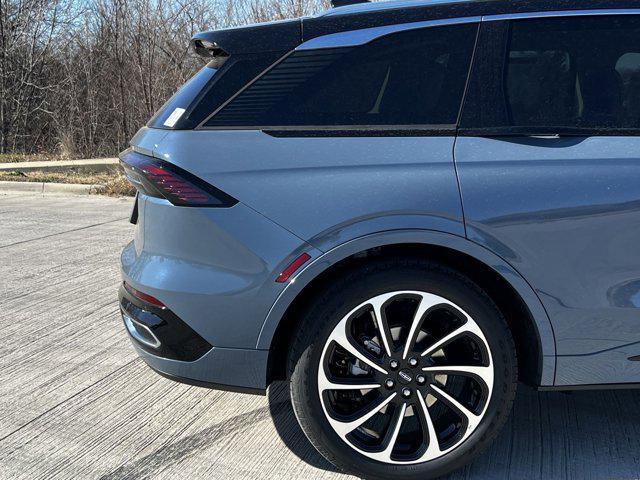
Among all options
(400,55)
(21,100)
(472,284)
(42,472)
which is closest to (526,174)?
(472,284)

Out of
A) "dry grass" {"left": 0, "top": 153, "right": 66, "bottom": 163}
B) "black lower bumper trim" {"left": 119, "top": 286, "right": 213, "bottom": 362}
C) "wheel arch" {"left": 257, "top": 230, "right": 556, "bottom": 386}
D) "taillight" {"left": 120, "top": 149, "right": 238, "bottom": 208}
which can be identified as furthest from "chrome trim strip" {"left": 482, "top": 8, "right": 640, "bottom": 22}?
"dry grass" {"left": 0, "top": 153, "right": 66, "bottom": 163}

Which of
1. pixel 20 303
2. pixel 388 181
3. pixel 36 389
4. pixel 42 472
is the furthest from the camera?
pixel 20 303

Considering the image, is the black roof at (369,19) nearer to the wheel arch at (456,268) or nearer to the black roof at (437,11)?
the black roof at (437,11)

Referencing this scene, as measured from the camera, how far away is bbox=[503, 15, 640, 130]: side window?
264 centimetres

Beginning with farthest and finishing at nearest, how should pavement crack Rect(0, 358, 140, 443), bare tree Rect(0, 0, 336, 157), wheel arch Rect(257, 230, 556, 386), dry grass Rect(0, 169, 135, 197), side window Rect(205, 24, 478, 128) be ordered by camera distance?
1. bare tree Rect(0, 0, 336, 157)
2. dry grass Rect(0, 169, 135, 197)
3. pavement crack Rect(0, 358, 140, 443)
4. side window Rect(205, 24, 478, 128)
5. wheel arch Rect(257, 230, 556, 386)

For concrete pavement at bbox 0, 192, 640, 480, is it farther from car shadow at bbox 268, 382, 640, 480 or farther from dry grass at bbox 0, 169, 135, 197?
dry grass at bbox 0, 169, 135, 197

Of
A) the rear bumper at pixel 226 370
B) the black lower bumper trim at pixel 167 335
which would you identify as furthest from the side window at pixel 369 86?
the rear bumper at pixel 226 370

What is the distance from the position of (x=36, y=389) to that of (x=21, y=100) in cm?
1401

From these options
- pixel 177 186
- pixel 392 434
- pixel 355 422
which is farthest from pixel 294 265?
pixel 392 434

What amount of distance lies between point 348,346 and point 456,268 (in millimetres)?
520

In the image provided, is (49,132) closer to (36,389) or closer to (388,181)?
(36,389)

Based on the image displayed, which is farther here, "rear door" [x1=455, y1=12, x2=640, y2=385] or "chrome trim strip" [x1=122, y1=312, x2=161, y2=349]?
"chrome trim strip" [x1=122, y1=312, x2=161, y2=349]

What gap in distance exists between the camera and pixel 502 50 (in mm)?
2668

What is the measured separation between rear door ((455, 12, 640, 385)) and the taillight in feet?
3.03
